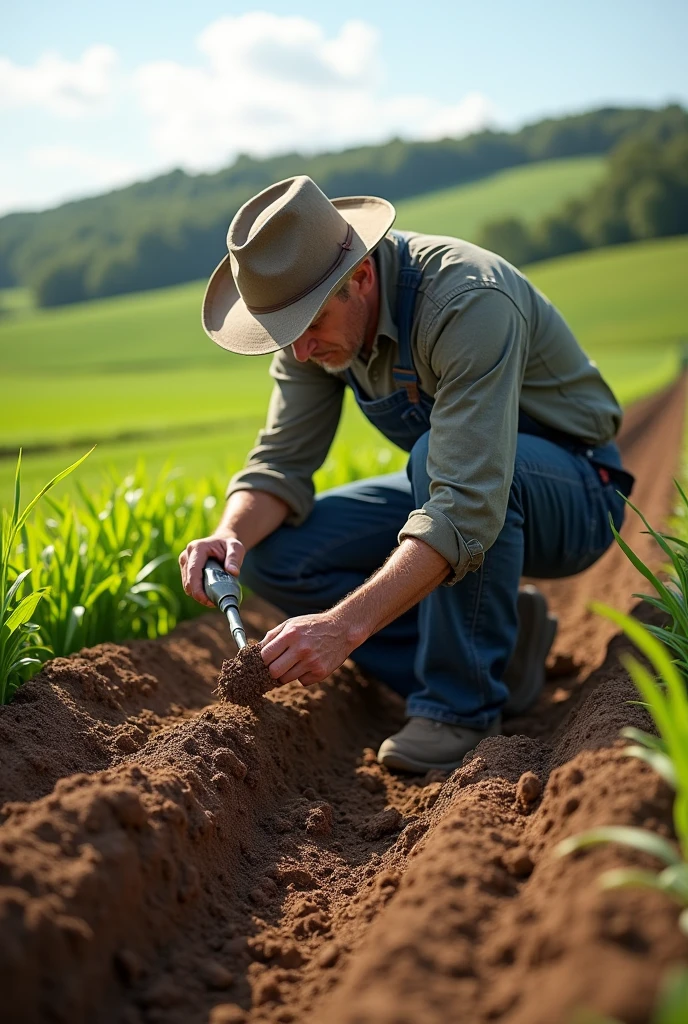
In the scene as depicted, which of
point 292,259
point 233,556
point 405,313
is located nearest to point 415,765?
Result: point 233,556

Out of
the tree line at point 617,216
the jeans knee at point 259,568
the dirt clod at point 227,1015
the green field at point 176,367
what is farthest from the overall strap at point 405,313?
the tree line at point 617,216

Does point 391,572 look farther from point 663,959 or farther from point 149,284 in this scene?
point 149,284

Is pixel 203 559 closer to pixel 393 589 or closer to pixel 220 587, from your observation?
pixel 220 587

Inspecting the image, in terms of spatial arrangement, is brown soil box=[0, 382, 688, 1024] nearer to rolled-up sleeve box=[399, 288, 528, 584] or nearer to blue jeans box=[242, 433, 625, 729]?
blue jeans box=[242, 433, 625, 729]

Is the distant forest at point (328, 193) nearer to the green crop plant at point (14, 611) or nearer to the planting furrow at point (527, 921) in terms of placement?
the green crop plant at point (14, 611)

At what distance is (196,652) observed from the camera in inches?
122

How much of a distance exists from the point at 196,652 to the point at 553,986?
219 centimetres

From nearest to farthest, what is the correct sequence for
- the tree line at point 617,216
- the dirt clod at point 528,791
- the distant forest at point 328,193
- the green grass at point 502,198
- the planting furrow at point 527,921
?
the planting furrow at point 527,921 < the dirt clod at point 528,791 < the tree line at point 617,216 < the distant forest at point 328,193 < the green grass at point 502,198

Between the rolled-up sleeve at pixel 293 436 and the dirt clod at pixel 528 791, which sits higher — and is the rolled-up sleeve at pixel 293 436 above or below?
above

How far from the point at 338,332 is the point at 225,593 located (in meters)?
0.77

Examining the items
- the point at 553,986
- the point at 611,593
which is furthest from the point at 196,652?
the point at 553,986

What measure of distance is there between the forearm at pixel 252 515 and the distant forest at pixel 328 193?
47.0 m

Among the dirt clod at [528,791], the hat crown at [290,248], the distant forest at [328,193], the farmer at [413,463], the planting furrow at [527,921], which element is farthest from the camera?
the distant forest at [328,193]

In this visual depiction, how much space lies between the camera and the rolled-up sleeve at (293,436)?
A: 9.75 feet
